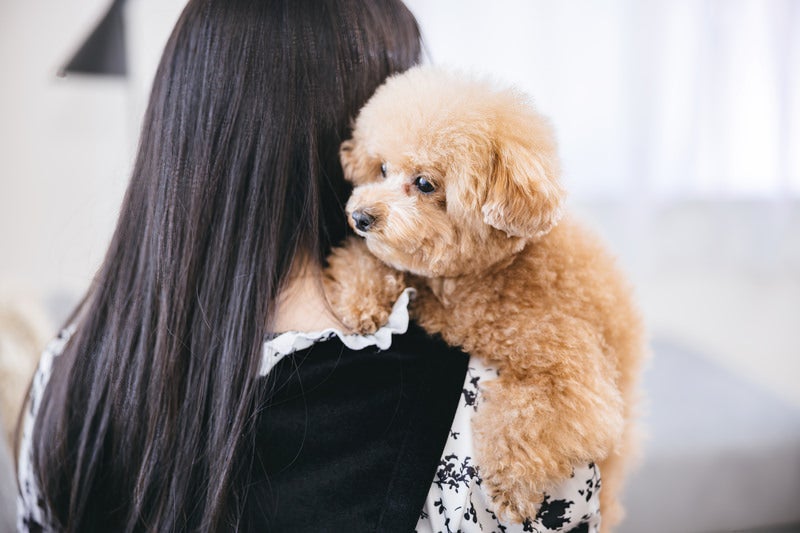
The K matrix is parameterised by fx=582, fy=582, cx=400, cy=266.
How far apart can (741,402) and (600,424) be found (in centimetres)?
97

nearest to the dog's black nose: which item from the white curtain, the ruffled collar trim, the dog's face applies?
the dog's face

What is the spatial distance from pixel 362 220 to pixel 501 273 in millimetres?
180

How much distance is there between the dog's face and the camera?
2.06ft

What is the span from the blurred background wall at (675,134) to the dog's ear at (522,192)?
1.22 meters

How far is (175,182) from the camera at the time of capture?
665 millimetres

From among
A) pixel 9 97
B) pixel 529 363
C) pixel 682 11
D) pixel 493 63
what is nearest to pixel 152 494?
pixel 529 363

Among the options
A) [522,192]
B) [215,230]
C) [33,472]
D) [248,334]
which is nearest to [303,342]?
[248,334]

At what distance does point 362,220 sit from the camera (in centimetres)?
67

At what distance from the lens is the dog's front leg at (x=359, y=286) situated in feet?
2.26

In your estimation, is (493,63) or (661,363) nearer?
(661,363)

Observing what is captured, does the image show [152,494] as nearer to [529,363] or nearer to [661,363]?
[529,363]

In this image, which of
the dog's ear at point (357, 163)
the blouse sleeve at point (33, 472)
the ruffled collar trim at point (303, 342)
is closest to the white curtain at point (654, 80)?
the dog's ear at point (357, 163)

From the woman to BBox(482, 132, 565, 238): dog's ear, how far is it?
0.52 ft

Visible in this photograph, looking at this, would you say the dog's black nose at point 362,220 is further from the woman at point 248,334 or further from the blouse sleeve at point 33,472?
the blouse sleeve at point 33,472
